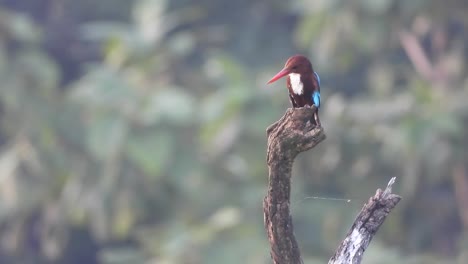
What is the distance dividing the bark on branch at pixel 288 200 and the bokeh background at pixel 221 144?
16.1ft

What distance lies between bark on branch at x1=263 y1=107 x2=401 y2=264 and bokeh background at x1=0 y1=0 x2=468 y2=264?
4.91 meters

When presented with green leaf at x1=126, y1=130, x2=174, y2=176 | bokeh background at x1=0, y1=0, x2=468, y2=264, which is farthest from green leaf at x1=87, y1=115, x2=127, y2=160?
green leaf at x1=126, y1=130, x2=174, y2=176

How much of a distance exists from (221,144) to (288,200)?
21.9 feet

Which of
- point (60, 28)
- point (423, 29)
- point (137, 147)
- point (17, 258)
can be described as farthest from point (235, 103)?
point (60, 28)

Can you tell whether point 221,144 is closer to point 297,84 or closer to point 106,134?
point 106,134

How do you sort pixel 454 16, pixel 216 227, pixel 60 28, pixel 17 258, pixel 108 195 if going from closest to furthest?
pixel 216 227, pixel 108 195, pixel 454 16, pixel 17 258, pixel 60 28

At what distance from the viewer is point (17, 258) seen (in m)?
12.5

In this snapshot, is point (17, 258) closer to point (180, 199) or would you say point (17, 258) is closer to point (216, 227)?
point (180, 199)

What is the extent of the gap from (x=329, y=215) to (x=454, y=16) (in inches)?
89.8

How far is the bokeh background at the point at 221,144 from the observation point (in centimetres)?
970

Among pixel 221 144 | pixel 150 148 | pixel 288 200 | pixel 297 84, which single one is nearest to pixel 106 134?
pixel 150 148

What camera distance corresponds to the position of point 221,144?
405 inches

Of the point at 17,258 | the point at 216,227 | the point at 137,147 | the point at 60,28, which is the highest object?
the point at 60,28

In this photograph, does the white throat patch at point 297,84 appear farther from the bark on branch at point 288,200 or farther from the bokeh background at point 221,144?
the bokeh background at point 221,144
